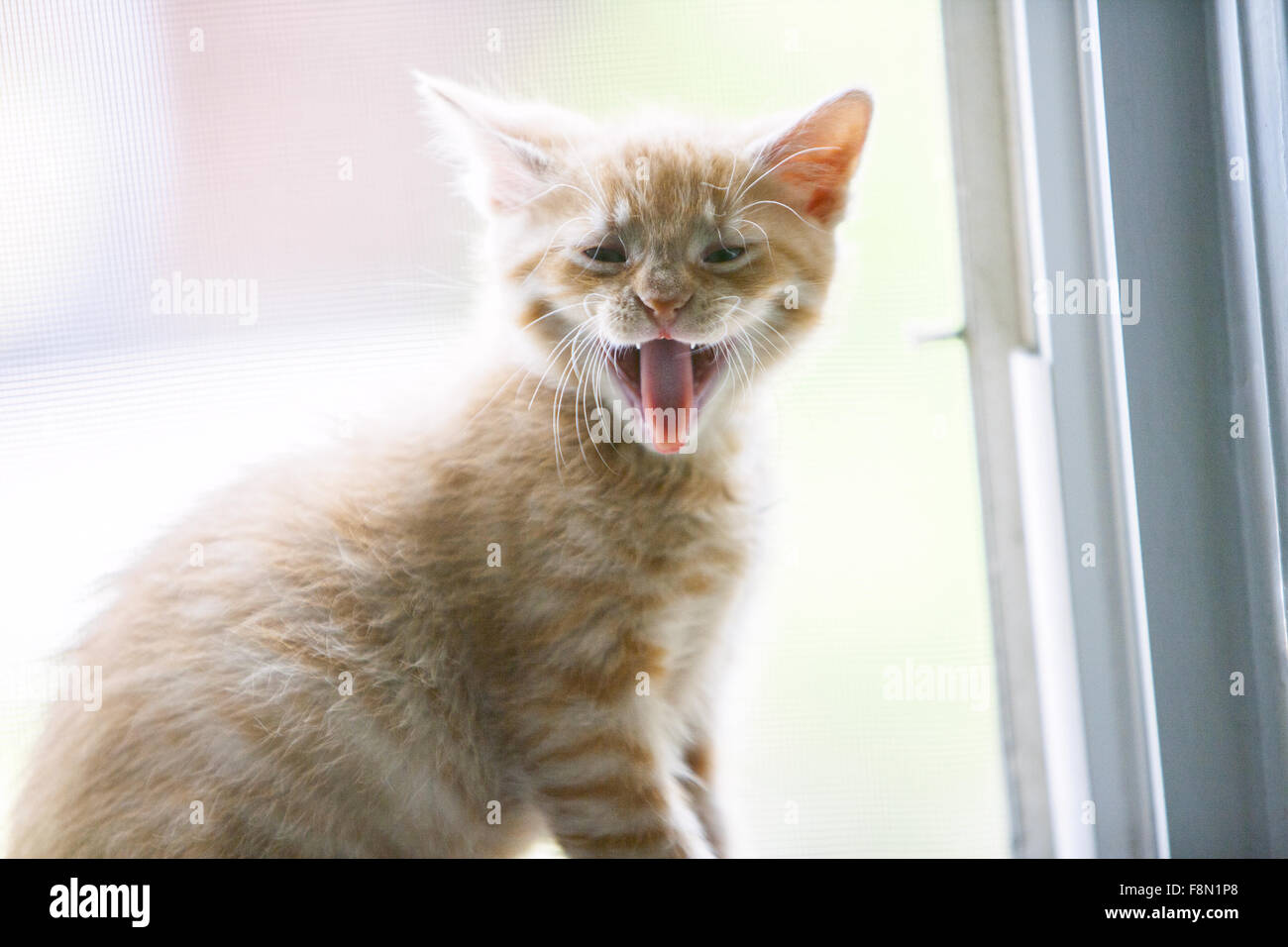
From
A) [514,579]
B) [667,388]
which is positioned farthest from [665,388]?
[514,579]

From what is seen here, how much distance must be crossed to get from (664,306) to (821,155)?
26 cm

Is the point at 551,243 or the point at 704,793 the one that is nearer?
the point at 551,243

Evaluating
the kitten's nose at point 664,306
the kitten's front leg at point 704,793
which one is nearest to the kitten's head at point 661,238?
the kitten's nose at point 664,306

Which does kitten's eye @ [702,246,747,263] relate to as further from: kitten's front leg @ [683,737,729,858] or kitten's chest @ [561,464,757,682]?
kitten's front leg @ [683,737,729,858]

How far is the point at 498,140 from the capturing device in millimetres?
959

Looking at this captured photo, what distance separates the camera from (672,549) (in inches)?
39.2

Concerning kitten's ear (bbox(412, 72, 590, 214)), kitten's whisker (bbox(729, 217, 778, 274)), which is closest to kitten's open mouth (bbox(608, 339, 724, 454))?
kitten's whisker (bbox(729, 217, 778, 274))

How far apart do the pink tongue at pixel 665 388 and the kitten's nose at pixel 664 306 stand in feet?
0.14

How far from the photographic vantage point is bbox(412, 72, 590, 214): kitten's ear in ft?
3.14

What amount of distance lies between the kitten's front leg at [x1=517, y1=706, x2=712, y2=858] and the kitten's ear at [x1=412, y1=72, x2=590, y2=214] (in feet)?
1.84

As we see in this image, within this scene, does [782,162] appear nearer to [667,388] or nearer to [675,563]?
[667,388]

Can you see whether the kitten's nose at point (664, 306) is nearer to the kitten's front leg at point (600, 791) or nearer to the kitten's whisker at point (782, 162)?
the kitten's whisker at point (782, 162)
